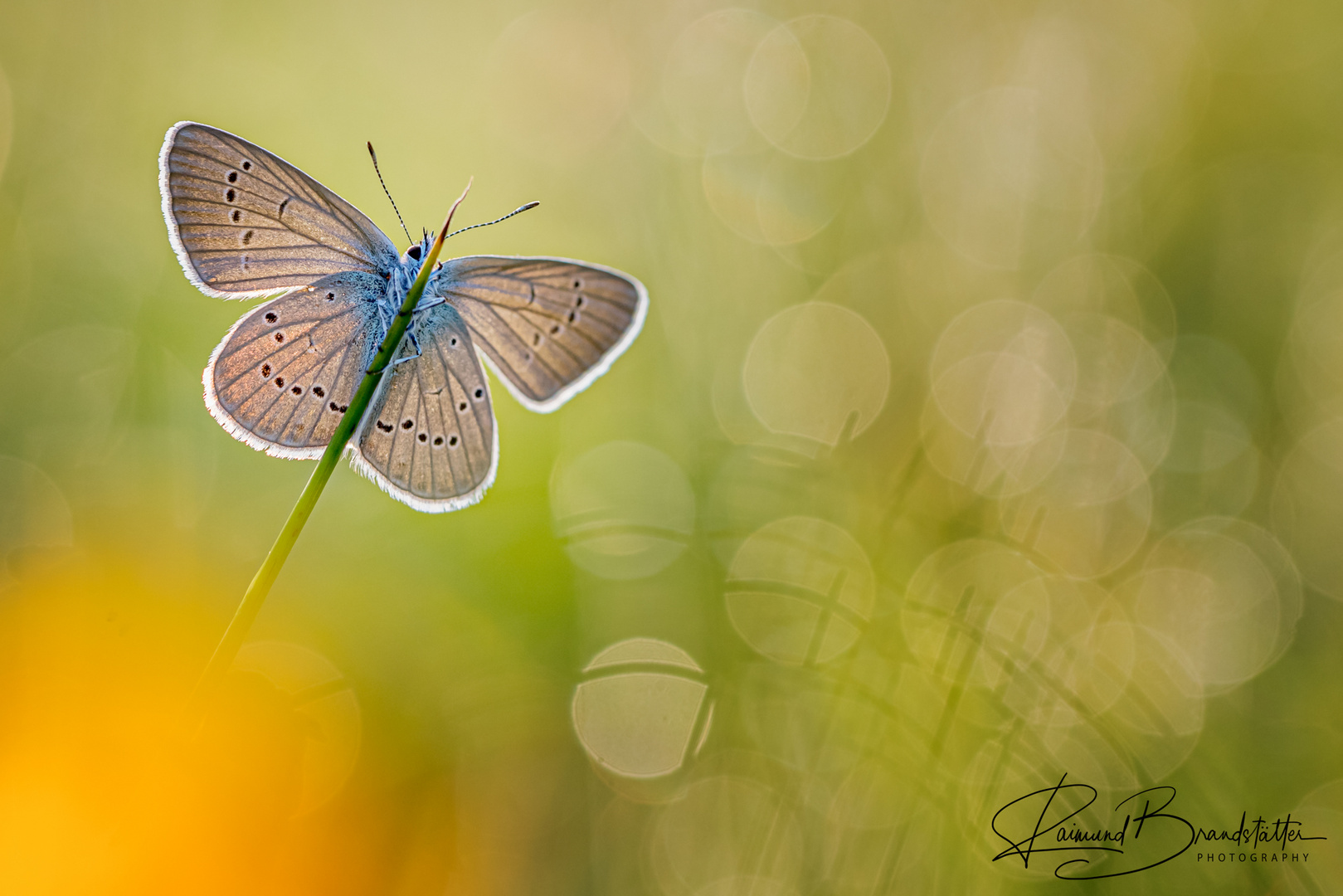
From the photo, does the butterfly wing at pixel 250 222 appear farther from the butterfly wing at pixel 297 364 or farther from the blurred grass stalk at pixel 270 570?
the blurred grass stalk at pixel 270 570

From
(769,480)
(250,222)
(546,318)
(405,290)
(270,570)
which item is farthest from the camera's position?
(769,480)

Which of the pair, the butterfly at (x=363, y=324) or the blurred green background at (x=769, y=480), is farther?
the blurred green background at (x=769, y=480)

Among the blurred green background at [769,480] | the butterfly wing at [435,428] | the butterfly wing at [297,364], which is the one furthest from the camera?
the butterfly wing at [435,428]

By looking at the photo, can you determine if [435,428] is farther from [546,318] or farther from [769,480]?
[769,480]

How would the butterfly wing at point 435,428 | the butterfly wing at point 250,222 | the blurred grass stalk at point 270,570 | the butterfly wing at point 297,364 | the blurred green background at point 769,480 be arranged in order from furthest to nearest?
the butterfly wing at point 435,428 < the blurred green background at point 769,480 < the butterfly wing at point 297,364 < the butterfly wing at point 250,222 < the blurred grass stalk at point 270,570

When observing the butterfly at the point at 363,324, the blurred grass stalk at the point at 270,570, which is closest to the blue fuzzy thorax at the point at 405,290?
the butterfly at the point at 363,324

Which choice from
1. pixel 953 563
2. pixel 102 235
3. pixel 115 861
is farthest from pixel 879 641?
pixel 102 235

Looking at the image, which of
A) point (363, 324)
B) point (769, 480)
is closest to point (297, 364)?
point (363, 324)

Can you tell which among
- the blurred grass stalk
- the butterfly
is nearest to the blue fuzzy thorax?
the butterfly
